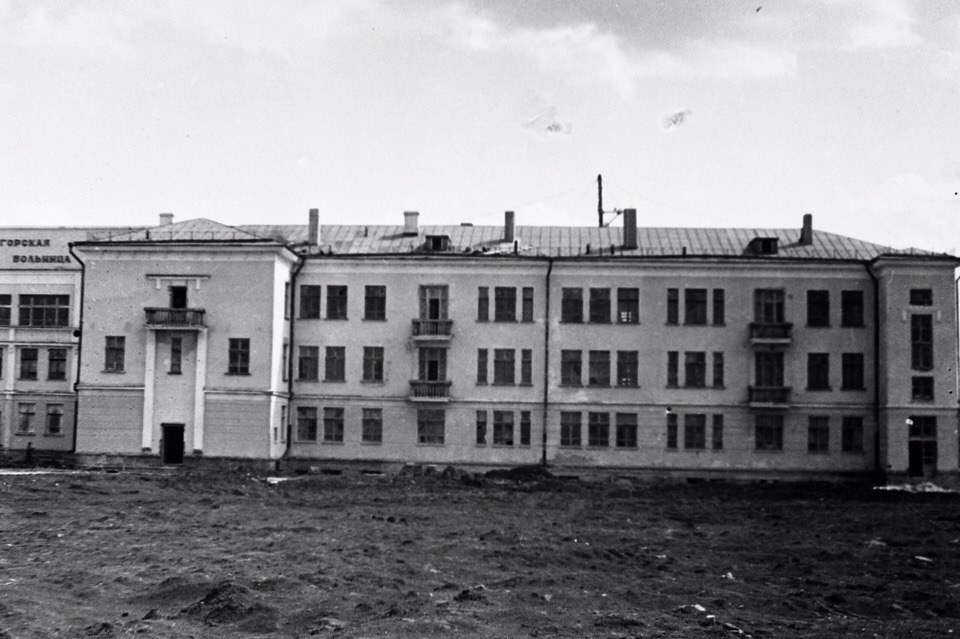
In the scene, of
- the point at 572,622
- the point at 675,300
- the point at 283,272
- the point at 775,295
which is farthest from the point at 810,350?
the point at 572,622

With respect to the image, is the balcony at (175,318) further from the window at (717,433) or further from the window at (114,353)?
the window at (717,433)

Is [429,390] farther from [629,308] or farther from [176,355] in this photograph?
[176,355]

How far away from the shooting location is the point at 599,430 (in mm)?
44125

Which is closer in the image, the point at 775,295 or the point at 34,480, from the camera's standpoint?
the point at 34,480

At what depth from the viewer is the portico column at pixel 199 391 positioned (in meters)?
42.2

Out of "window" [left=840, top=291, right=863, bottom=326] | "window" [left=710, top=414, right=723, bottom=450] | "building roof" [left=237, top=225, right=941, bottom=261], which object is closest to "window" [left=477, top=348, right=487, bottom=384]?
"building roof" [left=237, top=225, right=941, bottom=261]

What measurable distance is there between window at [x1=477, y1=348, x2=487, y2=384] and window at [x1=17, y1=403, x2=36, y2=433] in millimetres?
21790

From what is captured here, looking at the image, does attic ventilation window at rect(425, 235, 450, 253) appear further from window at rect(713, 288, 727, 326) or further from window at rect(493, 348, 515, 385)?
window at rect(713, 288, 727, 326)

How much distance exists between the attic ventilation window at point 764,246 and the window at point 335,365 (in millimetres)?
19062

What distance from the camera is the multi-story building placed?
140 ft

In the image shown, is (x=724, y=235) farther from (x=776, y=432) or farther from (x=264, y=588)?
(x=264, y=588)

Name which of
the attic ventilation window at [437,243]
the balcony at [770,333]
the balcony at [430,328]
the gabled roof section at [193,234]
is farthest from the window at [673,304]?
the gabled roof section at [193,234]

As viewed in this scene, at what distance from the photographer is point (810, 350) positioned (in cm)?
4409

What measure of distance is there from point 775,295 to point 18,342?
3581 cm
